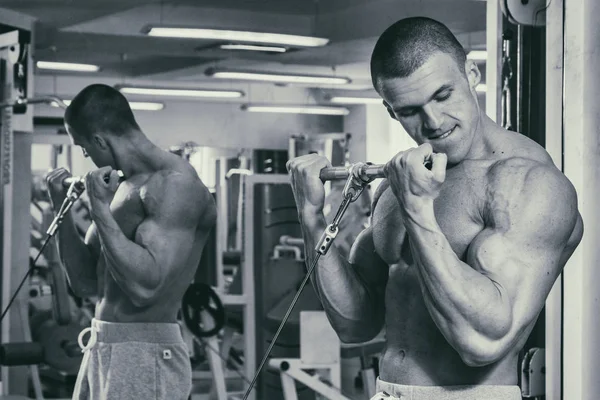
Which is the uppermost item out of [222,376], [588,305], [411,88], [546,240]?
[411,88]

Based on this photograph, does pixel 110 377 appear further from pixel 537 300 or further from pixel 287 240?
pixel 537 300

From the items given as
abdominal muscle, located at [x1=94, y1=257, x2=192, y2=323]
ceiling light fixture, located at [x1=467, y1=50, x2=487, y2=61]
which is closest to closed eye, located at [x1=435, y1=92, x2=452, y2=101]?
ceiling light fixture, located at [x1=467, y1=50, x2=487, y2=61]

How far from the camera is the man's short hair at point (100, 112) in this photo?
274 cm

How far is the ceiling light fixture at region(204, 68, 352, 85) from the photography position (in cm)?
292

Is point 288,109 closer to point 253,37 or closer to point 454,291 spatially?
point 253,37

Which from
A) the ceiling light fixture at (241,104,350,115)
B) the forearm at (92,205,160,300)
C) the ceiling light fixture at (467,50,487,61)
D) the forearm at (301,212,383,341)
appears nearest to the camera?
the forearm at (301,212,383,341)

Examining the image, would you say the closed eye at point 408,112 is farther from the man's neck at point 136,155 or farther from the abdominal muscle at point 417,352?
the man's neck at point 136,155

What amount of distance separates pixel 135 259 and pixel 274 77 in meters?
0.84

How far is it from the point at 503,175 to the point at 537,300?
0.25 m

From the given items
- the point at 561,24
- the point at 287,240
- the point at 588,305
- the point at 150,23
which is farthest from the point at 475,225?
the point at 150,23

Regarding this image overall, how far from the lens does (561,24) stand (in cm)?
231

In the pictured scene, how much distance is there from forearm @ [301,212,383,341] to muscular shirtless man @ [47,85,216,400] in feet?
3.04

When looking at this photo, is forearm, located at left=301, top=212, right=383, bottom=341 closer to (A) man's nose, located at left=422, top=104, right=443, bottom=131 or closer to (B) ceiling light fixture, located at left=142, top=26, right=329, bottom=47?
(A) man's nose, located at left=422, top=104, right=443, bottom=131

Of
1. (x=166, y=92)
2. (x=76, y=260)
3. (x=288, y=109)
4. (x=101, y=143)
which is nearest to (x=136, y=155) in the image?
(x=101, y=143)
